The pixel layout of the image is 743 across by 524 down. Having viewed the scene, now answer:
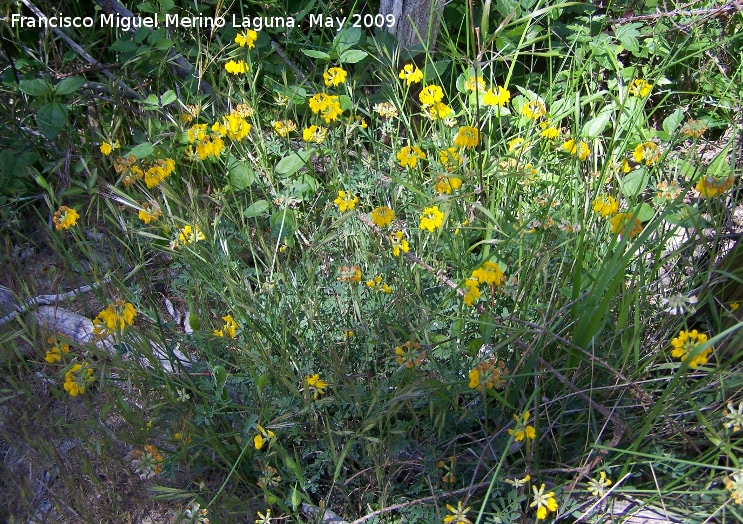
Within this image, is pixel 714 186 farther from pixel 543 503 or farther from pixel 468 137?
pixel 543 503

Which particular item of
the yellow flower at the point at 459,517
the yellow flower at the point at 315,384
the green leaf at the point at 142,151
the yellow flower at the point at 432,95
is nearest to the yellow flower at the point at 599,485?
the yellow flower at the point at 459,517

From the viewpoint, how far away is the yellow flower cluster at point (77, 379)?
154 centimetres

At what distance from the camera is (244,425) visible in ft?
5.70

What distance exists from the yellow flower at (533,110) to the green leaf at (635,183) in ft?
1.30

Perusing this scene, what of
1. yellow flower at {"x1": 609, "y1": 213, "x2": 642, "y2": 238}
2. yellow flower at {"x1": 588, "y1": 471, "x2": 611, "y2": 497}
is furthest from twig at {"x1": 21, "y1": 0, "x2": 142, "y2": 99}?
yellow flower at {"x1": 588, "y1": 471, "x2": 611, "y2": 497}

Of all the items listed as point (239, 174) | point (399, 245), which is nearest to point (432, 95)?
point (399, 245)

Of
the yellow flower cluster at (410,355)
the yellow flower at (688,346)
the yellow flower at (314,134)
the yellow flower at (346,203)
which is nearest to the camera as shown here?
the yellow flower at (688,346)

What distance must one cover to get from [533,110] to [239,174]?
115 cm

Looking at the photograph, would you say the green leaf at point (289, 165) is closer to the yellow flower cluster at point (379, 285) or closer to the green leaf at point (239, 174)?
the green leaf at point (239, 174)

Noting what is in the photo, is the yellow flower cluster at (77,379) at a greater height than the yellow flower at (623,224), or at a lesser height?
lesser

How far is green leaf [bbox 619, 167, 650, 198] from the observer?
6.86ft

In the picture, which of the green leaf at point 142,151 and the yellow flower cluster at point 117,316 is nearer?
the yellow flower cluster at point 117,316

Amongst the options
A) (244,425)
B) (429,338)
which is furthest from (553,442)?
(244,425)

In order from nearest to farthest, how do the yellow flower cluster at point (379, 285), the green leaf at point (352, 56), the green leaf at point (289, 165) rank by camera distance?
the yellow flower cluster at point (379, 285) → the green leaf at point (289, 165) → the green leaf at point (352, 56)
